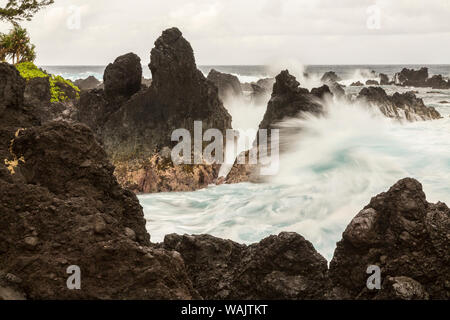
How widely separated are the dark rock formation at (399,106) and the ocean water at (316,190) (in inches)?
325

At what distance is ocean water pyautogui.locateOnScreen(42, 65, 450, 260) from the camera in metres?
10.4

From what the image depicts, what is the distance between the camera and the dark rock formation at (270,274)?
4414 mm

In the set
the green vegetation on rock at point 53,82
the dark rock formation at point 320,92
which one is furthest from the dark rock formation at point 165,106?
the green vegetation on rock at point 53,82

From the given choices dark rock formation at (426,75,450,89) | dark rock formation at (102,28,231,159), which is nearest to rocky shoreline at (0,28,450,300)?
dark rock formation at (102,28,231,159)

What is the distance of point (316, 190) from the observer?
1255 centimetres

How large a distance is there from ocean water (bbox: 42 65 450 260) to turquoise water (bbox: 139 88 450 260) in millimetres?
21

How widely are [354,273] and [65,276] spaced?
259 cm

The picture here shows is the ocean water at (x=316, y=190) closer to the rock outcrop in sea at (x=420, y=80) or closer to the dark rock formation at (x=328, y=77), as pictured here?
the dark rock formation at (x=328, y=77)

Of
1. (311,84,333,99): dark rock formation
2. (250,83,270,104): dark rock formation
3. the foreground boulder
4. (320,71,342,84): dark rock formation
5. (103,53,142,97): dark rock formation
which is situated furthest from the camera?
(320,71,342,84): dark rock formation

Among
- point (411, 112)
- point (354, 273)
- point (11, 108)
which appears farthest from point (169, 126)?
point (411, 112)

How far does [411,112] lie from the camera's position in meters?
28.3

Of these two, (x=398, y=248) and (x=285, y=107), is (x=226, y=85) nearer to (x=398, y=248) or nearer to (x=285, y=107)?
(x=285, y=107)

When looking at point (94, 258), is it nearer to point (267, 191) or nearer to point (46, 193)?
point (46, 193)

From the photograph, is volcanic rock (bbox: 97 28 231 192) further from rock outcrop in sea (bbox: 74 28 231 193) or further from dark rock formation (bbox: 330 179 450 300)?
dark rock formation (bbox: 330 179 450 300)
